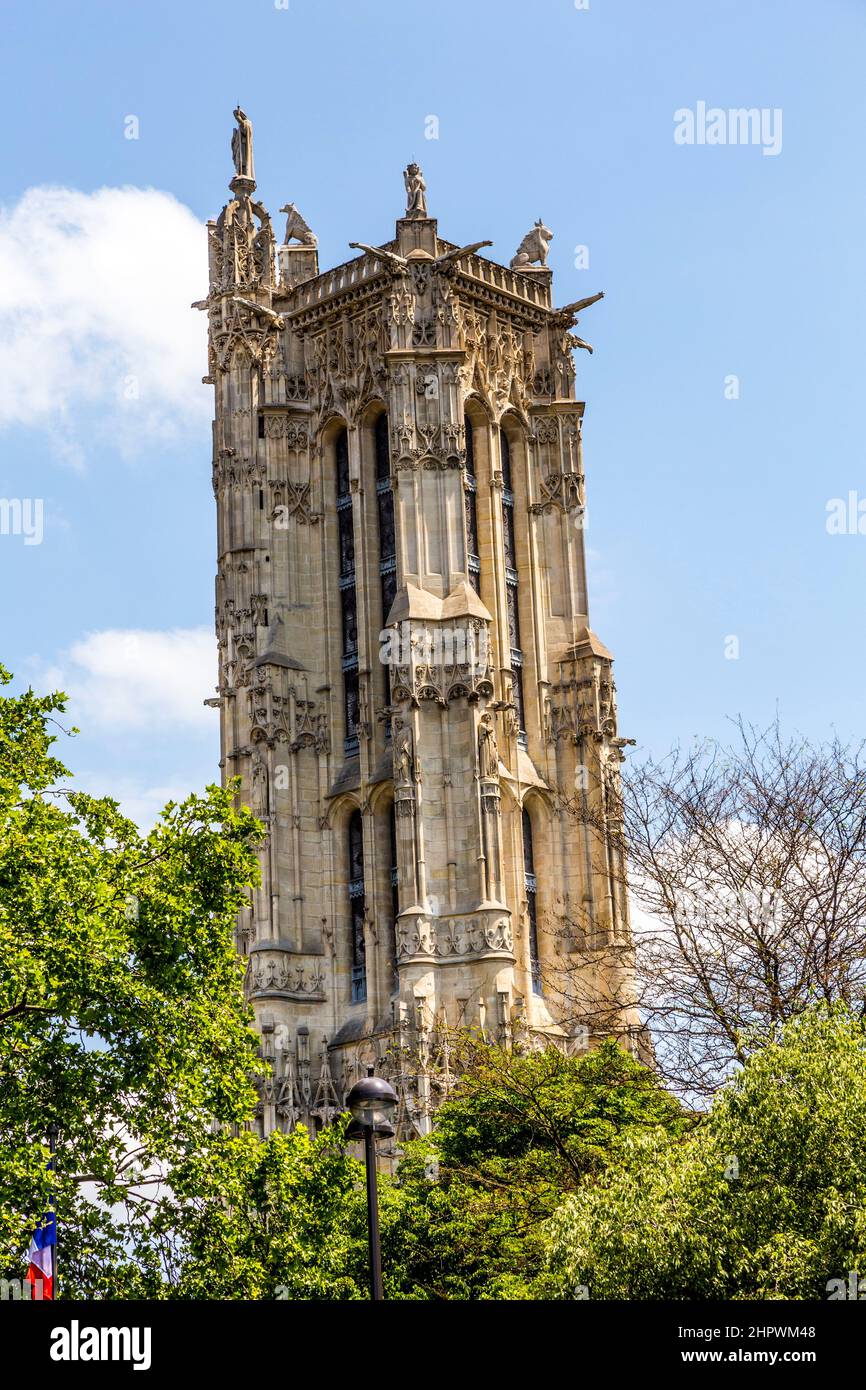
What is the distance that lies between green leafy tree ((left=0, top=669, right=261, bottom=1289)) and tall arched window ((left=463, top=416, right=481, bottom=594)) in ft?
111

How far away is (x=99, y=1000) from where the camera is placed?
28.8 meters

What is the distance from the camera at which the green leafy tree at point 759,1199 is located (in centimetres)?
2577

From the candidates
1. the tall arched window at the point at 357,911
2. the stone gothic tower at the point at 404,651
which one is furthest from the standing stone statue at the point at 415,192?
the tall arched window at the point at 357,911

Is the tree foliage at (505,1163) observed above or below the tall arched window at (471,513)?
below

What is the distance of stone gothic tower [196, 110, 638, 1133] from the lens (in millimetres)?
60062

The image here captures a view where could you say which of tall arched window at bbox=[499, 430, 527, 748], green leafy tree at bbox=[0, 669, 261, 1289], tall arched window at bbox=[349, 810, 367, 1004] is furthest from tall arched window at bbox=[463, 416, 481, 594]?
green leafy tree at bbox=[0, 669, 261, 1289]

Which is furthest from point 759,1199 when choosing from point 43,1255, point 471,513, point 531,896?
point 471,513

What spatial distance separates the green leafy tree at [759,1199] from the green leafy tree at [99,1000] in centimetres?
515

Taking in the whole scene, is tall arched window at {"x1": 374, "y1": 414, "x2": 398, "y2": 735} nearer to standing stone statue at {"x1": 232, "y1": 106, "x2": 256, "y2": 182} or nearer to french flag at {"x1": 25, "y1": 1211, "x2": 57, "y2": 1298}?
standing stone statue at {"x1": 232, "y1": 106, "x2": 256, "y2": 182}

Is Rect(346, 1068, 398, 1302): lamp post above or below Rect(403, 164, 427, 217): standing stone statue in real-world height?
below

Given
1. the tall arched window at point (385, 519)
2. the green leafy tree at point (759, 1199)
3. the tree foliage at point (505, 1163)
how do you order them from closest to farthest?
the green leafy tree at point (759, 1199)
the tree foliage at point (505, 1163)
the tall arched window at point (385, 519)

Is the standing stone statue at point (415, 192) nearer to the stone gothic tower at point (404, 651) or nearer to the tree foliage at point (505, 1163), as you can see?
the stone gothic tower at point (404, 651)

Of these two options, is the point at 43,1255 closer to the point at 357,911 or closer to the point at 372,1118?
the point at 372,1118
